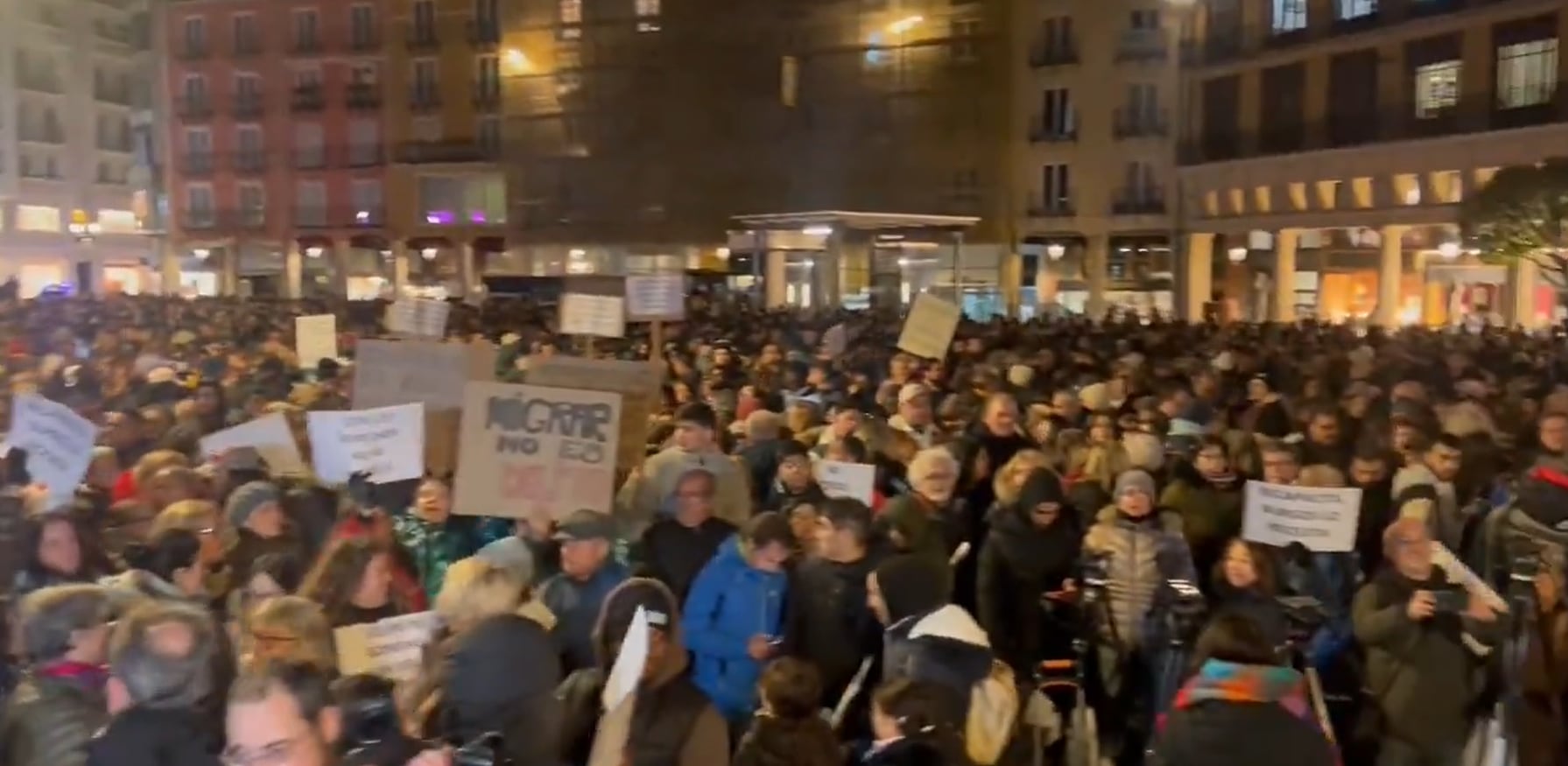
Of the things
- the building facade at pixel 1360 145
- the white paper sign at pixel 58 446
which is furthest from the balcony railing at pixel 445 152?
the white paper sign at pixel 58 446

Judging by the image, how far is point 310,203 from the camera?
221 ft

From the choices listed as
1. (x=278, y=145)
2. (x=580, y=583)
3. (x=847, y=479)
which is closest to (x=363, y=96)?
(x=278, y=145)

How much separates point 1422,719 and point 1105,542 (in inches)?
57.0

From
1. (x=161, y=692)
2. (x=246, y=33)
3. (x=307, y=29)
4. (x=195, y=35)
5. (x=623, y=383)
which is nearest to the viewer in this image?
(x=161, y=692)

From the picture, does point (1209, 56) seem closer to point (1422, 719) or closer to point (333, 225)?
point (333, 225)

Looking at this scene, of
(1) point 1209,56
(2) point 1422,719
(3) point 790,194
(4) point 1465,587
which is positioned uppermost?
(1) point 1209,56

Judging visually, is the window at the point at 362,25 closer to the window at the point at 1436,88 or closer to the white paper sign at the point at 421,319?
the window at the point at 1436,88

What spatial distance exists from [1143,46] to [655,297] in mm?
38892

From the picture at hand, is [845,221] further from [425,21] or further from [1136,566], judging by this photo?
[425,21]

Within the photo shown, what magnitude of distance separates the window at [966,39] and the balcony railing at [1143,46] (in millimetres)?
4171

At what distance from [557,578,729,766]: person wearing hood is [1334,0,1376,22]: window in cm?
3758

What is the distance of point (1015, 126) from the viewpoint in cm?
5288

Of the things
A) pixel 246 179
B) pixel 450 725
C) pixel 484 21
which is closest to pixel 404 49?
pixel 484 21

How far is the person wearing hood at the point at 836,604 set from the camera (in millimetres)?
6402
